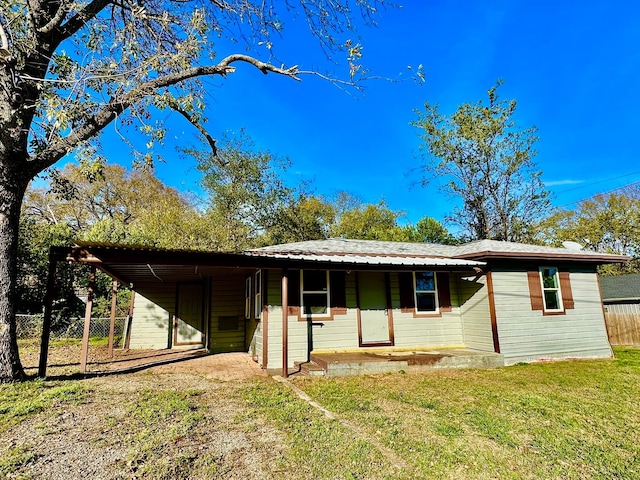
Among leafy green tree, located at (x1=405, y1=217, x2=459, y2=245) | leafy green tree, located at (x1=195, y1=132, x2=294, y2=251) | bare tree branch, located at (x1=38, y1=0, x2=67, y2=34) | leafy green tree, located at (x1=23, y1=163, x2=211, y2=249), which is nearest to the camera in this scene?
bare tree branch, located at (x1=38, y1=0, x2=67, y2=34)

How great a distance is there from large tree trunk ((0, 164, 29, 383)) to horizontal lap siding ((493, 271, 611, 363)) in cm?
977

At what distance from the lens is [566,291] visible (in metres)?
9.59

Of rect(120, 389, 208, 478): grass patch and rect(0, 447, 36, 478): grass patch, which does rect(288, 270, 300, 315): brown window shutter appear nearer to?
rect(120, 389, 208, 478): grass patch

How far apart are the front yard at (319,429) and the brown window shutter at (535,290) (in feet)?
9.15

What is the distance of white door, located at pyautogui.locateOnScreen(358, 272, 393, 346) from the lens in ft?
29.0

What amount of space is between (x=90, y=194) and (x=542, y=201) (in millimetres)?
28144

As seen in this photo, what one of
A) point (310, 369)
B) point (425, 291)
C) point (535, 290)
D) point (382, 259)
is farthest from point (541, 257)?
point (310, 369)

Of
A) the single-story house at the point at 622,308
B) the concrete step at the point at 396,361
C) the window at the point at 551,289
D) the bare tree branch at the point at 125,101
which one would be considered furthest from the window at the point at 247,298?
the single-story house at the point at 622,308

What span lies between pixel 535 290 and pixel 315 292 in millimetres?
5766

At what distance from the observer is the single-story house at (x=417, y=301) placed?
8.05m

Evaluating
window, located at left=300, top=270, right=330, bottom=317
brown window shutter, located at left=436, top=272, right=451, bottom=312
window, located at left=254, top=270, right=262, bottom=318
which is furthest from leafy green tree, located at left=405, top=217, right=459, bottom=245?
window, located at left=254, top=270, right=262, bottom=318

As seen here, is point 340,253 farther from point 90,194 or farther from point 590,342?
point 90,194

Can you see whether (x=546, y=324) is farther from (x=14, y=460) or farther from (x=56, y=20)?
(x=56, y=20)

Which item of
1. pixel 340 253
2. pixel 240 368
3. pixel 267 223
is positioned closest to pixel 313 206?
pixel 267 223
